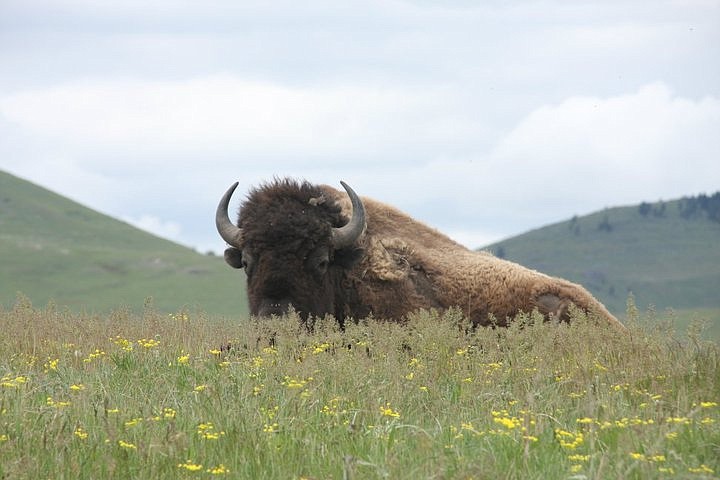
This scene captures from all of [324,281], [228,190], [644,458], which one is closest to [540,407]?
[644,458]

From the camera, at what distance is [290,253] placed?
1120 centimetres

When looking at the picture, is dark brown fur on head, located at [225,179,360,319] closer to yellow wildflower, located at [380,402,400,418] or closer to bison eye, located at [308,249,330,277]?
bison eye, located at [308,249,330,277]

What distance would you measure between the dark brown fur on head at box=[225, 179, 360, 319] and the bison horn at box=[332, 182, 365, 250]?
113mm

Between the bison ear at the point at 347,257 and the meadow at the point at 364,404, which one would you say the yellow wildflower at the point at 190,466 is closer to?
the meadow at the point at 364,404

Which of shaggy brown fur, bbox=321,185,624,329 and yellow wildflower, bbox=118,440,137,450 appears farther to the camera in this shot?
shaggy brown fur, bbox=321,185,624,329

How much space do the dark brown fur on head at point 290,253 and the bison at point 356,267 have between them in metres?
0.01

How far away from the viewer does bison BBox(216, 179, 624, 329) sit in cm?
1120

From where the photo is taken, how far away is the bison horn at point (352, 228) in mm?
11727

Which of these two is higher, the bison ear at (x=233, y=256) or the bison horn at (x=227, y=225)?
the bison horn at (x=227, y=225)

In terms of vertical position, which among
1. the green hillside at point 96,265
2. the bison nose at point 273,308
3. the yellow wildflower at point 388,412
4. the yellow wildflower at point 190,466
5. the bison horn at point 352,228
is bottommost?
the yellow wildflower at point 190,466

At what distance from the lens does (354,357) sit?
7.62 metres

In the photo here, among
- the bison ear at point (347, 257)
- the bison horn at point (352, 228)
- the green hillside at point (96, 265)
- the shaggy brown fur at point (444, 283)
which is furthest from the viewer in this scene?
the green hillside at point (96, 265)

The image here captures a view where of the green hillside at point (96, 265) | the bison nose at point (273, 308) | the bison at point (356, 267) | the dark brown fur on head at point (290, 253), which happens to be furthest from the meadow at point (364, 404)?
the green hillside at point (96, 265)

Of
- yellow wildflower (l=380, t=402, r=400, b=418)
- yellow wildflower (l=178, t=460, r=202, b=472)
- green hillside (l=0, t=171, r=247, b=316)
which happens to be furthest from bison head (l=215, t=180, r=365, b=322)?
green hillside (l=0, t=171, r=247, b=316)
